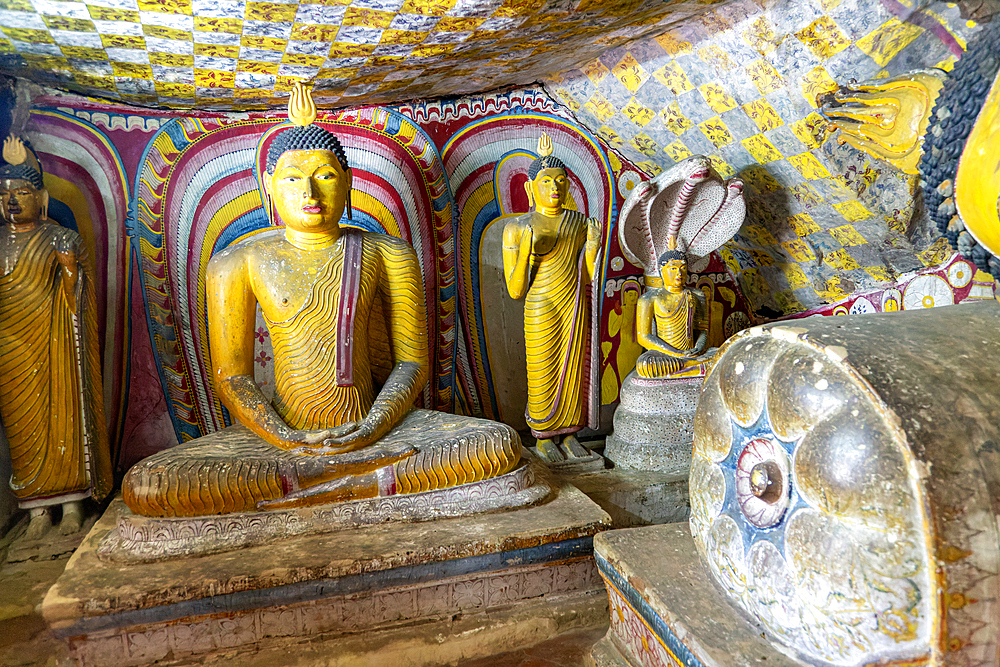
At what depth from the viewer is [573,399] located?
12.9ft

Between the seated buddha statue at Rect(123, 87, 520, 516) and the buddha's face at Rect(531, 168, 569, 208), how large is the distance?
84 cm

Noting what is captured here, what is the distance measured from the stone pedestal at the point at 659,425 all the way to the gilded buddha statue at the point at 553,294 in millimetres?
249

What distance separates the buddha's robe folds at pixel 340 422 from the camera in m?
2.70

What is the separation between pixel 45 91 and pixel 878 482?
4.13 meters

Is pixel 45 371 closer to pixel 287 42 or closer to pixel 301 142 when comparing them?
pixel 301 142

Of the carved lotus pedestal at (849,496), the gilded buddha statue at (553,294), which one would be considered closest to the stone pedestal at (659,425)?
the gilded buddha statue at (553,294)

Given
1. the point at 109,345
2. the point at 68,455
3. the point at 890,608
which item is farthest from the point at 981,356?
the point at 109,345

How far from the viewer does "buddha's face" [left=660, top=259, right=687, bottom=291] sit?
3865 mm

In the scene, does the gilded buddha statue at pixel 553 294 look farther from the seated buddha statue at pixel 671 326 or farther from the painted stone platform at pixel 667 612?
the painted stone platform at pixel 667 612

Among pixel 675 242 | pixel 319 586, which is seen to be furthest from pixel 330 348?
pixel 675 242

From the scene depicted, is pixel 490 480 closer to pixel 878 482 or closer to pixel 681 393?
pixel 681 393

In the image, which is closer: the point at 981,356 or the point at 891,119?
the point at 981,356

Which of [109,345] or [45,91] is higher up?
[45,91]

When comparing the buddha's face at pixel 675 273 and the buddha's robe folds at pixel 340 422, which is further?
the buddha's face at pixel 675 273
